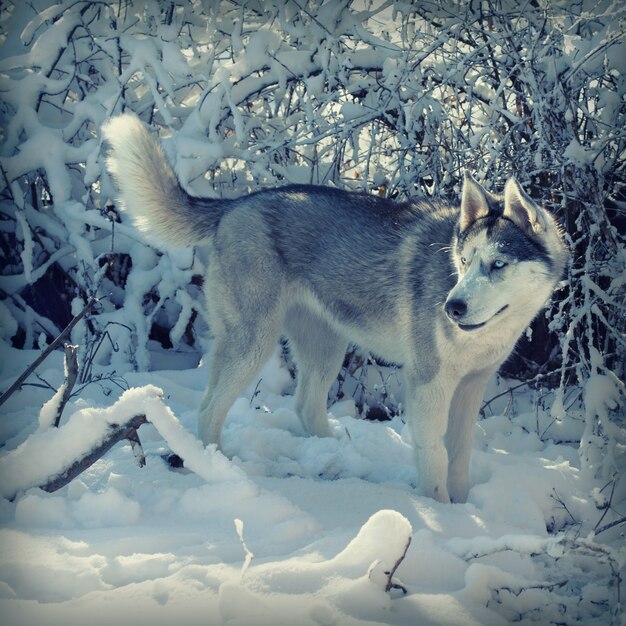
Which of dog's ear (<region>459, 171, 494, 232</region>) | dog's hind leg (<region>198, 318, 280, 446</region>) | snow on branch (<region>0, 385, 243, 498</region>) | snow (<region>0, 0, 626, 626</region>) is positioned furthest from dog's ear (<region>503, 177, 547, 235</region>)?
snow on branch (<region>0, 385, 243, 498</region>)

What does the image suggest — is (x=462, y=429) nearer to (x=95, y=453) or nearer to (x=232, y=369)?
(x=232, y=369)

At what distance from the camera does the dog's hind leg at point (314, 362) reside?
4168mm

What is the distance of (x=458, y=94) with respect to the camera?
472 cm

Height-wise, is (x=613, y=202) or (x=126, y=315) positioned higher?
(x=613, y=202)

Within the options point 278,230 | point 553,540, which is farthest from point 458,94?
point 553,540

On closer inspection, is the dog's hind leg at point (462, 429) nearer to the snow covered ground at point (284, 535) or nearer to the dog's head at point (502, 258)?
the snow covered ground at point (284, 535)


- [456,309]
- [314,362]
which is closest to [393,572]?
[456,309]

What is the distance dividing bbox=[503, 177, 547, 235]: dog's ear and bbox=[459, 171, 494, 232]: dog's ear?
0.35 ft

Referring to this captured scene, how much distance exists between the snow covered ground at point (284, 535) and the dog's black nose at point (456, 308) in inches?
31.7

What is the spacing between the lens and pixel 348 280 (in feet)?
12.5

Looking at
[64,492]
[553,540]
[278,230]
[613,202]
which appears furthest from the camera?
[613,202]

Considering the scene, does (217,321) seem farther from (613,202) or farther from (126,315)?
(613,202)

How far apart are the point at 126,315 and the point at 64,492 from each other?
2364 mm

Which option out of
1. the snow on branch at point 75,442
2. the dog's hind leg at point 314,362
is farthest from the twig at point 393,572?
the dog's hind leg at point 314,362
